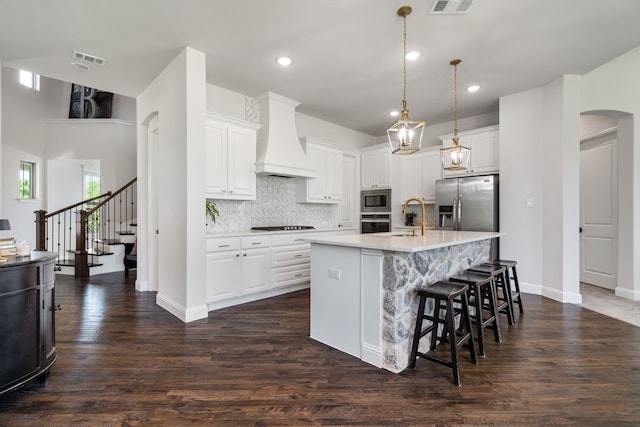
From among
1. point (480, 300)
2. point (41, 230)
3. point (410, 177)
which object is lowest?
point (480, 300)

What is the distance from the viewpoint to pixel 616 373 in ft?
7.48

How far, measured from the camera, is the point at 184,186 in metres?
3.34

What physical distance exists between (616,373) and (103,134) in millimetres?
9273

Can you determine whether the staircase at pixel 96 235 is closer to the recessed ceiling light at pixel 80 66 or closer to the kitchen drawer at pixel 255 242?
the recessed ceiling light at pixel 80 66

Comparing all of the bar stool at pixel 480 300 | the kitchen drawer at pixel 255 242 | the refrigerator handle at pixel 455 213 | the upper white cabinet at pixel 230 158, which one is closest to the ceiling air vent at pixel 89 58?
the upper white cabinet at pixel 230 158

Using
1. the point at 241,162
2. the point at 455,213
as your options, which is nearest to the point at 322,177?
the point at 241,162

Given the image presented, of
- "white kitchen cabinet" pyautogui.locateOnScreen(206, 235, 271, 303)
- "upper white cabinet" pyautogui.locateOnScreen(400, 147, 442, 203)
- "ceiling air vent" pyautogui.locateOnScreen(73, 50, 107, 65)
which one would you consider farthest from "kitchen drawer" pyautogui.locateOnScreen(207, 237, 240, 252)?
"upper white cabinet" pyautogui.locateOnScreen(400, 147, 442, 203)

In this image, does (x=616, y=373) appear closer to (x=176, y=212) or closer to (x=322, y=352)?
(x=322, y=352)

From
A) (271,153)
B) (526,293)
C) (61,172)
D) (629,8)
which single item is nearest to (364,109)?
(271,153)

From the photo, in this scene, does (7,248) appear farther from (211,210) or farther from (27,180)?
(27,180)

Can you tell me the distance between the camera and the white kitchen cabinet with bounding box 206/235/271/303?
366cm

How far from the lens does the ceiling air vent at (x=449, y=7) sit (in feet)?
8.42

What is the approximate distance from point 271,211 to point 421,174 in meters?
2.82

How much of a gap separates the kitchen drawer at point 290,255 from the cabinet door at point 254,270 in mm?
139
